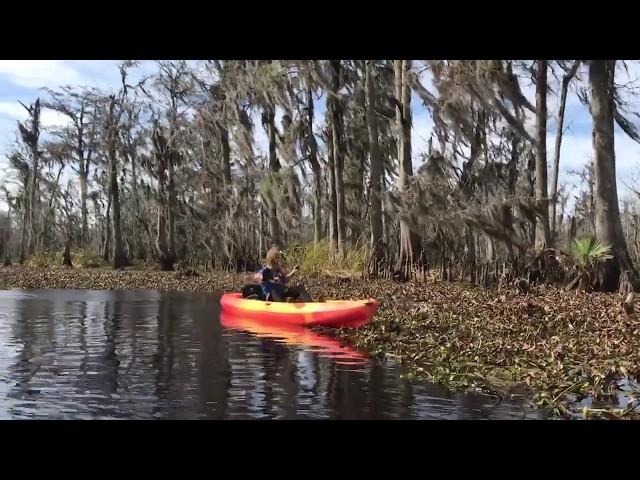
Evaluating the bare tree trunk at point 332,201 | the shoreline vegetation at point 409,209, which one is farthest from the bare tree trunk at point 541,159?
the bare tree trunk at point 332,201

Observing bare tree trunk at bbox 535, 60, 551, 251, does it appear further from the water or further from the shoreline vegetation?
the water

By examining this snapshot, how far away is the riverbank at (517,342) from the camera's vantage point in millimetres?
7461

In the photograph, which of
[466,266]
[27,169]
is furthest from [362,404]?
[27,169]

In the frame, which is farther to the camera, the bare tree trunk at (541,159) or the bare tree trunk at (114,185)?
the bare tree trunk at (114,185)

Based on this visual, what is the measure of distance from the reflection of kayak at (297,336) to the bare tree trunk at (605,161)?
7.28 m

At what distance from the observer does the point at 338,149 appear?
86.6 ft

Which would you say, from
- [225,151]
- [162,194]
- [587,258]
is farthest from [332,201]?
[162,194]

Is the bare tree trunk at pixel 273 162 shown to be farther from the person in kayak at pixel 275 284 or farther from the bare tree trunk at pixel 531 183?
the person in kayak at pixel 275 284

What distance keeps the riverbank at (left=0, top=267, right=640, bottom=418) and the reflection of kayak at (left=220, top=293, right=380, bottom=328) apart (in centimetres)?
30

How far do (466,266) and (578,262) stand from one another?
152 inches

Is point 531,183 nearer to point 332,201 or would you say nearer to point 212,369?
point 332,201

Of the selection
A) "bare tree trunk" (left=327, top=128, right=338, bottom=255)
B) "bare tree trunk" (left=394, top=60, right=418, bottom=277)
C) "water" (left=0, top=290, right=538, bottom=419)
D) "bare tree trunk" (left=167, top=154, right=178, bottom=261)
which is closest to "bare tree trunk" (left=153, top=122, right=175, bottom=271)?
"bare tree trunk" (left=167, top=154, right=178, bottom=261)
